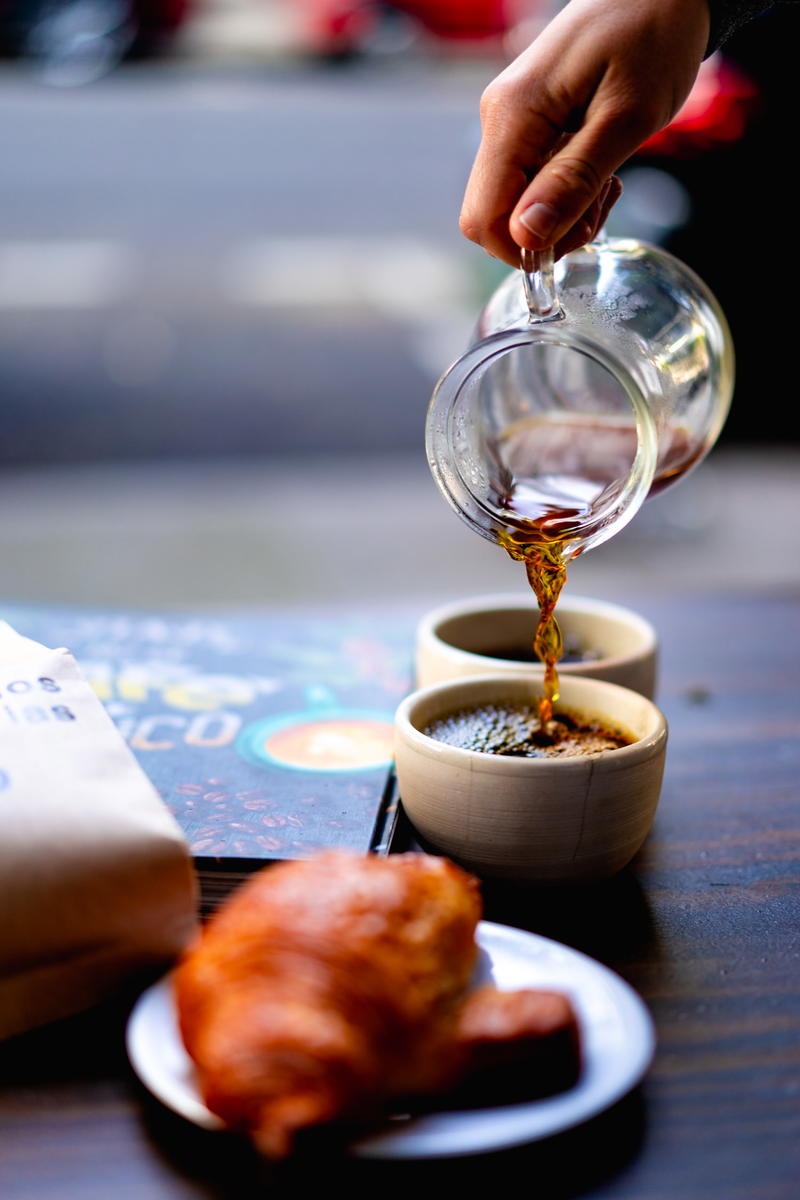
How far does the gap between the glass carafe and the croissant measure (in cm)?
30

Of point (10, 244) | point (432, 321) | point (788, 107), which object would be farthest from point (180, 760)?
point (10, 244)

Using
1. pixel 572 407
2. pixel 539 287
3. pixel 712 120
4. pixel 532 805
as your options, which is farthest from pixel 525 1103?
pixel 712 120

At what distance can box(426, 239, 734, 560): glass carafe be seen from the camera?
768 millimetres

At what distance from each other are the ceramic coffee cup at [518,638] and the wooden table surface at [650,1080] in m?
0.10

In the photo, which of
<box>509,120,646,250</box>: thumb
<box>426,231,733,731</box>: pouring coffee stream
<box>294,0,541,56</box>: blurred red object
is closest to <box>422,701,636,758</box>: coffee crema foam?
<box>426,231,733,731</box>: pouring coffee stream

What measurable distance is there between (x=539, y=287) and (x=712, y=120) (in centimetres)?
248

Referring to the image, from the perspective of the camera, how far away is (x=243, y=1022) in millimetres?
495

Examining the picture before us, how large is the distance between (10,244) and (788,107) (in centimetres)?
343

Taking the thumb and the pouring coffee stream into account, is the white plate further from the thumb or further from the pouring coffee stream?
the thumb

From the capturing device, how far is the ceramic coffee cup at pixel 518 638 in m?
0.88

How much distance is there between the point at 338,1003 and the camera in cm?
50

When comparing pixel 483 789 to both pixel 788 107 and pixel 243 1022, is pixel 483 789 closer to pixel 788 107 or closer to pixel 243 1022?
pixel 243 1022

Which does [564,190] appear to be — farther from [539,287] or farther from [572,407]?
[572,407]

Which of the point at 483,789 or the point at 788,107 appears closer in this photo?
the point at 483,789
